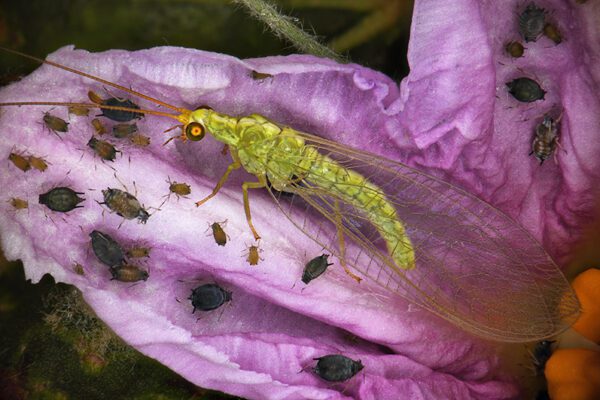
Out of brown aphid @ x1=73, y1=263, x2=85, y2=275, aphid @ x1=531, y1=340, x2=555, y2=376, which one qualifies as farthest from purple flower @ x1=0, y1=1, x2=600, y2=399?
aphid @ x1=531, y1=340, x2=555, y2=376

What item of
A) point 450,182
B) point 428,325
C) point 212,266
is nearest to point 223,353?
point 212,266

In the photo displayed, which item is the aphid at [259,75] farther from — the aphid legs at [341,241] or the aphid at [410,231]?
the aphid legs at [341,241]

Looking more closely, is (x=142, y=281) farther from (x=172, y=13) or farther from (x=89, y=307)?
(x=172, y=13)

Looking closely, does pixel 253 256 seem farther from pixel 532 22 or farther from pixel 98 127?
pixel 532 22

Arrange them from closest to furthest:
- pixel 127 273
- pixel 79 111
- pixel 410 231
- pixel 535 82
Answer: pixel 127 273 < pixel 79 111 < pixel 535 82 < pixel 410 231

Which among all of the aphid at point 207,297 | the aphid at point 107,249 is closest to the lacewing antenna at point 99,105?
the aphid at point 107,249

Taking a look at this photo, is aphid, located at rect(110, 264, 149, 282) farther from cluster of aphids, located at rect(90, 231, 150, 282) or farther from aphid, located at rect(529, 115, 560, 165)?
aphid, located at rect(529, 115, 560, 165)

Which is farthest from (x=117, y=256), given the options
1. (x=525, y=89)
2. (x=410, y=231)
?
(x=525, y=89)
